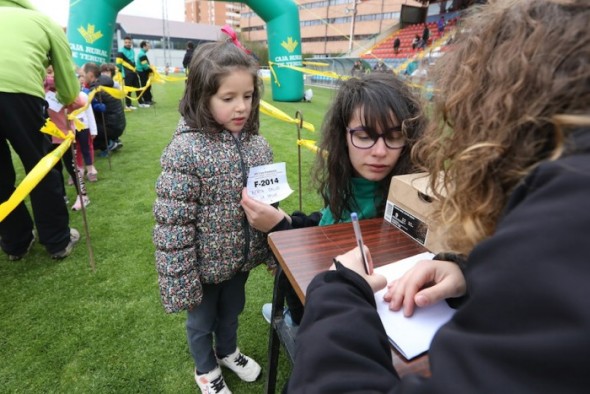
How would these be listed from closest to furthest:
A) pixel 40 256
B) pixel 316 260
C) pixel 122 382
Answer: pixel 316 260, pixel 122 382, pixel 40 256

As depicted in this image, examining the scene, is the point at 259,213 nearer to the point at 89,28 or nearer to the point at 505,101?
the point at 505,101

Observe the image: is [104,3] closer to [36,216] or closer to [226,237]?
[36,216]

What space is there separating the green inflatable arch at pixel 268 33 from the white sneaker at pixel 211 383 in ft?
26.8

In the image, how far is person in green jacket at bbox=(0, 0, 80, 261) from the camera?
7.10 ft

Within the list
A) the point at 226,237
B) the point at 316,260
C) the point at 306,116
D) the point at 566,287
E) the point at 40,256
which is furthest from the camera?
the point at 306,116

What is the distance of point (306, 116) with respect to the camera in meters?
8.85

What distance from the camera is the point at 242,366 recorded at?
1.79 metres

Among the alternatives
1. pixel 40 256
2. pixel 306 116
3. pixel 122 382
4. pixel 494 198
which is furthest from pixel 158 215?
pixel 306 116

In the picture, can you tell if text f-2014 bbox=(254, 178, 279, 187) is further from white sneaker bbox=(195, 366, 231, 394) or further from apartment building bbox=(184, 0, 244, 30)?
apartment building bbox=(184, 0, 244, 30)

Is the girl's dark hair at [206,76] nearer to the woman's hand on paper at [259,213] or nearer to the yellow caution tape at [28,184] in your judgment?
the woman's hand on paper at [259,213]

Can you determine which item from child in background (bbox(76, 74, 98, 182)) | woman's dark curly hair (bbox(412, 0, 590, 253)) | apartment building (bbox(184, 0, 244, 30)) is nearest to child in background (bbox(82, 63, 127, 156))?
child in background (bbox(76, 74, 98, 182))

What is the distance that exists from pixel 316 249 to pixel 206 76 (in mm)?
808

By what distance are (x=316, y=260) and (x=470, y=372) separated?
633 millimetres

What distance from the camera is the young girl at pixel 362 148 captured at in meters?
1.31
